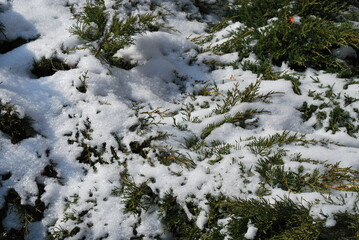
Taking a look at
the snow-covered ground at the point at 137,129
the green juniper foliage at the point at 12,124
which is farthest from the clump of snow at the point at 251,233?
the green juniper foliage at the point at 12,124

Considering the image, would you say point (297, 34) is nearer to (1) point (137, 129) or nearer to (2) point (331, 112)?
(2) point (331, 112)

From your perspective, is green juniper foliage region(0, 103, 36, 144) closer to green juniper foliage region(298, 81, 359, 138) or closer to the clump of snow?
the clump of snow

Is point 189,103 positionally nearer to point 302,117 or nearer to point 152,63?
point 152,63

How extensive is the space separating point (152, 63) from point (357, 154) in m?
2.42

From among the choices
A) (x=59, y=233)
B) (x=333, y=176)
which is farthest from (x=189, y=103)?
(x=59, y=233)

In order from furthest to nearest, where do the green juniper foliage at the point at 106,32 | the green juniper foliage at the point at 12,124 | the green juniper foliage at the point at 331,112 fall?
the green juniper foliage at the point at 106,32, the green juniper foliage at the point at 331,112, the green juniper foliage at the point at 12,124

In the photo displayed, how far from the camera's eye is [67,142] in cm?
286

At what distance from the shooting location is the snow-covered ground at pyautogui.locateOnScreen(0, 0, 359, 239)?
2.47 m

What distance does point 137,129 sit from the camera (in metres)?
2.94

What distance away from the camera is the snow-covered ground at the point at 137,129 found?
2467mm

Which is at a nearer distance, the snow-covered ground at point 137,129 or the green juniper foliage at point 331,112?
the snow-covered ground at point 137,129

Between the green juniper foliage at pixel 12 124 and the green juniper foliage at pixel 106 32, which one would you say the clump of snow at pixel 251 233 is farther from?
the green juniper foliage at pixel 106 32

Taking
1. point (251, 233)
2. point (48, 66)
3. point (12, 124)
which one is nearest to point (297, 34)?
point (251, 233)

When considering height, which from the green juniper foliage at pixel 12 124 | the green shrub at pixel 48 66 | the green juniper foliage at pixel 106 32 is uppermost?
the green juniper foliage at pixel 106 32
